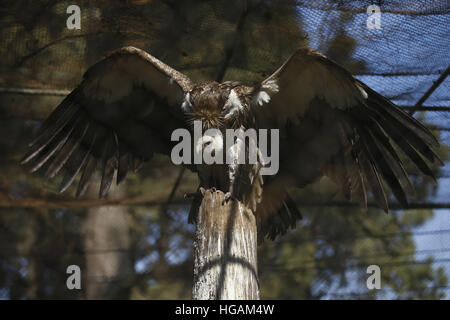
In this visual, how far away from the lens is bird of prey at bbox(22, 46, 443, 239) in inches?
92.4

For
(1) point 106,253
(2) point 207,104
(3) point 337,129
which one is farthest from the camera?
(1) point 106,253

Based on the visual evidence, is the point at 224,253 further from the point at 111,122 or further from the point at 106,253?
the point at 106,253

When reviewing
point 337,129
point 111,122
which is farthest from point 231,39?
point 111,122

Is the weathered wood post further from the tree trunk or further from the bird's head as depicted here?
the tree trunk

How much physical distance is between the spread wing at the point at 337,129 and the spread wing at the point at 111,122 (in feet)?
1.70

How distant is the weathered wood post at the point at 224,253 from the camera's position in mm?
1648

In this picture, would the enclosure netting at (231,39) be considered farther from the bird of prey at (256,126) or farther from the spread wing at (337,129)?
the spread wing at (337,129)

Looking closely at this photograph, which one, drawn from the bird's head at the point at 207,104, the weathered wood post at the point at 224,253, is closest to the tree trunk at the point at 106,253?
the bird's head at the point at 207,104

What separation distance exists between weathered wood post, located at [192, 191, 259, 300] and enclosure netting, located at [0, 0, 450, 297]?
39.7 inches

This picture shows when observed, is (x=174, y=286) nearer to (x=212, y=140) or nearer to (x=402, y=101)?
(x=212, y=140)

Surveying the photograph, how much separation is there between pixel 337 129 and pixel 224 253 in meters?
1.10

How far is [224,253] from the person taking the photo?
1711mm

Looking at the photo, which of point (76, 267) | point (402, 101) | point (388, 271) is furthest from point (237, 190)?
point (388, 271)

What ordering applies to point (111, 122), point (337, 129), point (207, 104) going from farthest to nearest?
point (111, 122) → point (337, 129) → point (207, 104)
